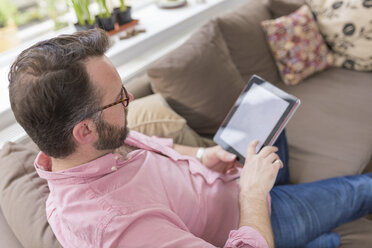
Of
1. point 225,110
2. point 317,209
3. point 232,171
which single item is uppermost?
point 225,110

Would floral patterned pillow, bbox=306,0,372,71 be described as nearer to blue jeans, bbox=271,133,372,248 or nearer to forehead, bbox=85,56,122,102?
blue jeans, bbox=271,133,372,248

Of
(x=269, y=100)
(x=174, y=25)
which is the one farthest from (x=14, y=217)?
(x=174, y=25)

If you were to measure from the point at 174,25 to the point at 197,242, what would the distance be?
1.54 meters

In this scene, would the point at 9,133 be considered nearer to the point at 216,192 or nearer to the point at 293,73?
the point at 216,192

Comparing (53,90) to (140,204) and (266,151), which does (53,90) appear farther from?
(266,151)

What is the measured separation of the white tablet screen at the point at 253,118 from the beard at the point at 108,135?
1.48 ft

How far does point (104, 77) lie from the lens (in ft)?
2.68

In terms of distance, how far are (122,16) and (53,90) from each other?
4.27 ft

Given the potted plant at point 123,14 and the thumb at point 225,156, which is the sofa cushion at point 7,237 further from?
the potted plant at point 123,14

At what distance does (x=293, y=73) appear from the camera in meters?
1.95

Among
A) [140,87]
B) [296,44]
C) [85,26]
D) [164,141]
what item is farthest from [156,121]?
[296,44]

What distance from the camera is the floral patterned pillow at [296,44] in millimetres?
1892

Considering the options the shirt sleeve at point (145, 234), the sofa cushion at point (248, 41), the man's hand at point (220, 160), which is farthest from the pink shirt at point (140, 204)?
the sofa cushion at point (248, 41)

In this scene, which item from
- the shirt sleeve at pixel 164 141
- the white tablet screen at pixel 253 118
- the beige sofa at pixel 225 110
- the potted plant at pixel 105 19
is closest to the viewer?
the beige sofa at pixel 225 110
